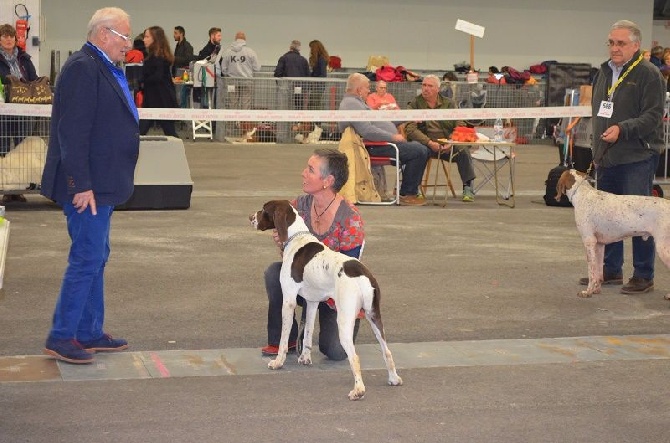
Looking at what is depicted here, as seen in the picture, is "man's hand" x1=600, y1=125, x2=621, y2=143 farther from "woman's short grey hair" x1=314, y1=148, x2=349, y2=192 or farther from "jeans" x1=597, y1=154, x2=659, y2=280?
"woman's short grey hair" x1=314, y1=148, x2=349, y2=192

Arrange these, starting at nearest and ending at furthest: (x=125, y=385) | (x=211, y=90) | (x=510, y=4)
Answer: (x=125, y=385)
(x=211, y=90)
(x=510, y=4)

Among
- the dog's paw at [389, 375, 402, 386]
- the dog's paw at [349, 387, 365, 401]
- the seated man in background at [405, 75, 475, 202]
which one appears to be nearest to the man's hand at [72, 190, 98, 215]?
the dog's paw at [349, 387, 365, 401]

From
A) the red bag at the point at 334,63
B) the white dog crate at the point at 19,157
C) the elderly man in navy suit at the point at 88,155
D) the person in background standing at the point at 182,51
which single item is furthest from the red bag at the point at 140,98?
the elderly man in navy suit at the point at 88,155

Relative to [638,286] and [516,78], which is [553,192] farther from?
[516,78]

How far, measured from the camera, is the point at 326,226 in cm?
587

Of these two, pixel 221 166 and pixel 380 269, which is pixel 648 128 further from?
pixel 221 166

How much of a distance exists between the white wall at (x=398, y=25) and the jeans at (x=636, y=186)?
61.9 ft

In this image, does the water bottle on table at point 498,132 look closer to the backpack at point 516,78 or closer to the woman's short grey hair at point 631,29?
the woman's short grey hair at point 631,29

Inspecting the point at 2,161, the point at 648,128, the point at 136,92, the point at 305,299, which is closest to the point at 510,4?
the point at 136,92

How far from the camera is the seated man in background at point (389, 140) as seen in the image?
39.5 ft

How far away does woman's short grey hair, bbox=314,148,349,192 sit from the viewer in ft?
19.2

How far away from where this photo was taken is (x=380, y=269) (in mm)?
8609

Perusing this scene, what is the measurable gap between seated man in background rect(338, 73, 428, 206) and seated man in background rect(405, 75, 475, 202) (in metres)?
0.23

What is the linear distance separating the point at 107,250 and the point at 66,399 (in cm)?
98
